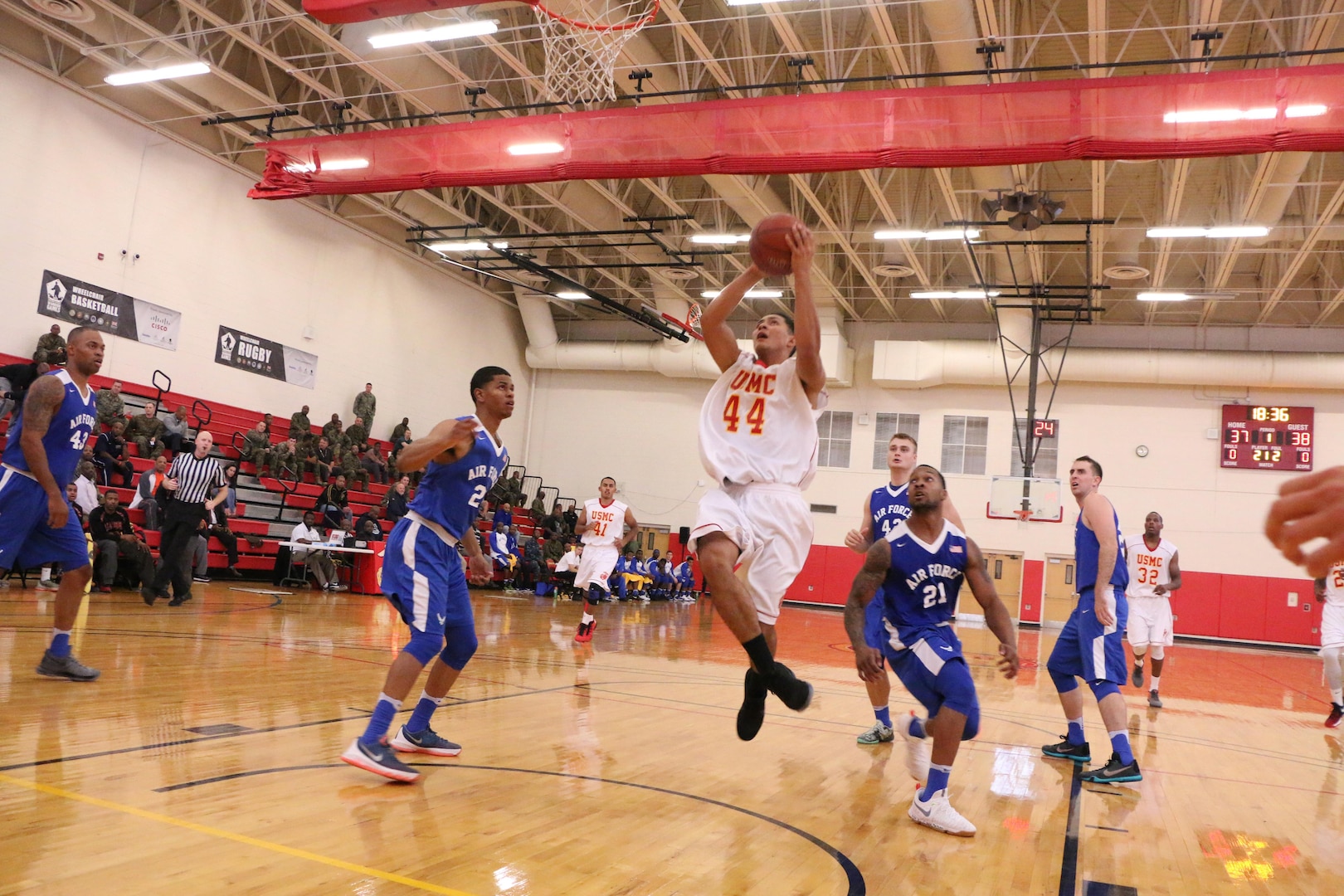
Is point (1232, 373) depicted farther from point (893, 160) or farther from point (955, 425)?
point (893, 160)

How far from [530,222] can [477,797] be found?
18158mm

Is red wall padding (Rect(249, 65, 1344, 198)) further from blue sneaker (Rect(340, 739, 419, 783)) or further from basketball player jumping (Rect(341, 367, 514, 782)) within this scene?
blue sneaker (Rect(340, 739, 419, 783))

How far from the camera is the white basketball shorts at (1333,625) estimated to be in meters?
8.50

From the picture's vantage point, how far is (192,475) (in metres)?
9.34

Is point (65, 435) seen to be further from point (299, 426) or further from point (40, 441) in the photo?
point (299, 426)

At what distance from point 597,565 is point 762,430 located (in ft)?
21.3

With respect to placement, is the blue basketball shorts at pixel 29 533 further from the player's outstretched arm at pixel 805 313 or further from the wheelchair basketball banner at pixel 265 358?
the wheelchair basketball banner at pixel 265 358

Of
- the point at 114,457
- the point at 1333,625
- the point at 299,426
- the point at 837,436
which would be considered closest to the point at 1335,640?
the point at 1333,625

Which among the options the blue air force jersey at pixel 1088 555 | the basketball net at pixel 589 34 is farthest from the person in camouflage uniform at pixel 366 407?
the blue air force jersey at pixel 1088 555

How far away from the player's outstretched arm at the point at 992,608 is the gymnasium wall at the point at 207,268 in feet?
50.2

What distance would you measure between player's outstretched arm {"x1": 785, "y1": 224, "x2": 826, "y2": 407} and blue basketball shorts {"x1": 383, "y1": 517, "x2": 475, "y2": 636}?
171 cm

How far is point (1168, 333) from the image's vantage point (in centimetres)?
2331

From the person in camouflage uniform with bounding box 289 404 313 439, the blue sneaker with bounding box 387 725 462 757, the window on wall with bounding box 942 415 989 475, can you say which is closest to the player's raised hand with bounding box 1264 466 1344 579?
the blue sneaker with bounding box 387 725 462 757

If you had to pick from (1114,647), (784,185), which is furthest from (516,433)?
(1114,647)
